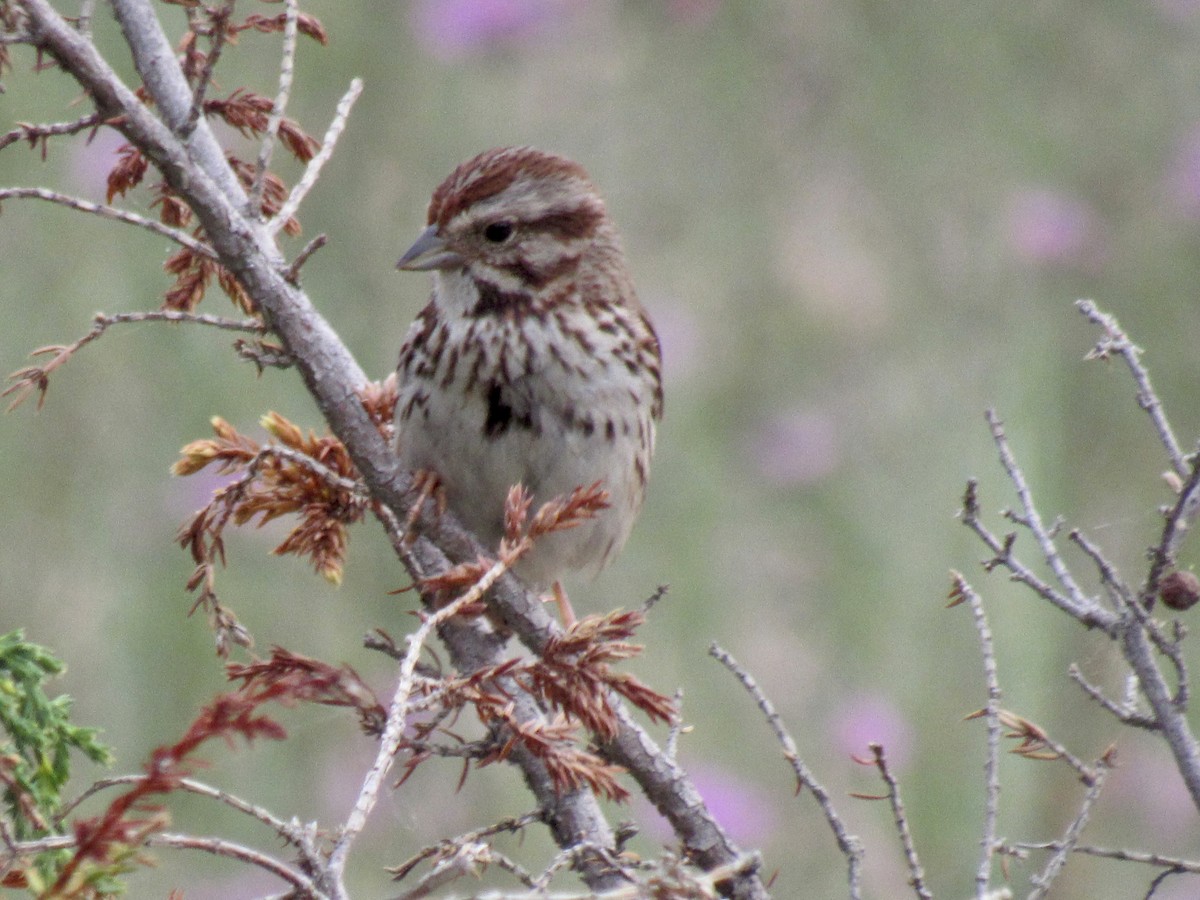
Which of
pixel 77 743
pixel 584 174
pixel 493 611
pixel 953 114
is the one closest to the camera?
pixel 77 743

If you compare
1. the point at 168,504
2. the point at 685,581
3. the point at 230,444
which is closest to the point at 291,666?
the point at 230,444

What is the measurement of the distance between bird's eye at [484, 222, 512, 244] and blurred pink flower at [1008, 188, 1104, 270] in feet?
8.67

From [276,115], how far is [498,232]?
102 cm

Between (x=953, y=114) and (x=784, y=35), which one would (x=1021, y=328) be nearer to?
(x=953, y=114)

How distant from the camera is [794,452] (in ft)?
19.3

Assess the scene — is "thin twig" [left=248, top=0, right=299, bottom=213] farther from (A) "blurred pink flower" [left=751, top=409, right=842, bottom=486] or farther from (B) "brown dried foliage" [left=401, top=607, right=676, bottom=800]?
(A) "blurred pink flower" [left=751, top=409, right=842, bottom=486]

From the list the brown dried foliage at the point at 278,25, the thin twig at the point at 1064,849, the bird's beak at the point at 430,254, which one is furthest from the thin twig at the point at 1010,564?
the bird's beak at the point at 430,254

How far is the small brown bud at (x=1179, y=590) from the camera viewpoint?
84.7 inches

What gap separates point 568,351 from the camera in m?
3.06

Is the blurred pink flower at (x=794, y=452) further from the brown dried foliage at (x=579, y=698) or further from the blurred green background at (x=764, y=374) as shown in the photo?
the brown dried foliage at (x=579, y=698)

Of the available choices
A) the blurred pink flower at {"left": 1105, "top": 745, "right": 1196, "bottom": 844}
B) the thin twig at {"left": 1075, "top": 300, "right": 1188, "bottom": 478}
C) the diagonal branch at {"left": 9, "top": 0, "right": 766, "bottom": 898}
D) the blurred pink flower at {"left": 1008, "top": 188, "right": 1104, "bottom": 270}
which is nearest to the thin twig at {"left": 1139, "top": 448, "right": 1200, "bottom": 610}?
the thin twig at {"left": 1075, "top": 300, "right": 1188, "bottom": 478}

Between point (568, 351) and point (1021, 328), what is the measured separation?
3025mm

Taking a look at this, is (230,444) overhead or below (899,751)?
below

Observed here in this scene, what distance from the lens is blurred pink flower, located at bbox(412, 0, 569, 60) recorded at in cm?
520
